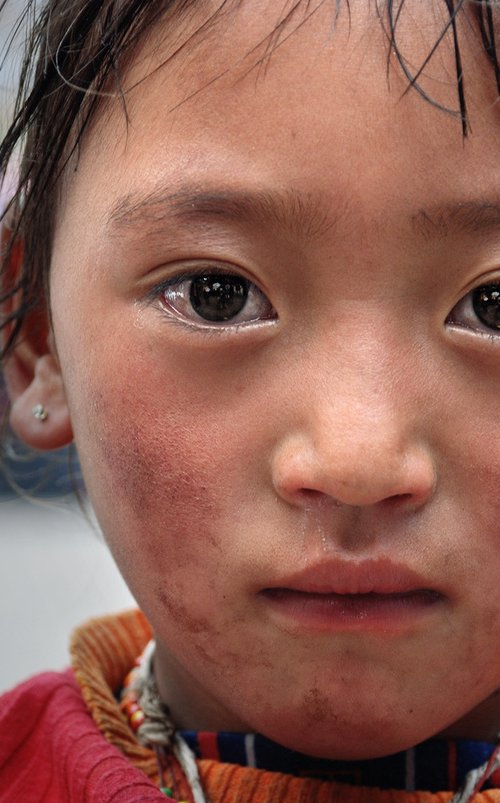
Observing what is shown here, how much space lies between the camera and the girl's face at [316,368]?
0.85 metres

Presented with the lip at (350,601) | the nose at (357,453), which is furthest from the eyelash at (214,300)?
the lip at (350,601)

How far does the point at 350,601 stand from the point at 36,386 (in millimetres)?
474

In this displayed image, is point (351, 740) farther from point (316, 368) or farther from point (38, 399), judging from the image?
point (38, 399)

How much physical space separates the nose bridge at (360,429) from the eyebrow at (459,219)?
3.5 inches

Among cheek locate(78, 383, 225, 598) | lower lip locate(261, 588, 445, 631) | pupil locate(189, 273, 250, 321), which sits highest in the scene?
pupil locate(189, 273, 250, 321)

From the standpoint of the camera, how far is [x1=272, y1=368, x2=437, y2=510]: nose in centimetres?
82

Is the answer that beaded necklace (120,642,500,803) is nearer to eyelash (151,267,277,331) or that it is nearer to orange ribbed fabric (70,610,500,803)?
orange ribbed fabric (70,610,500,803)

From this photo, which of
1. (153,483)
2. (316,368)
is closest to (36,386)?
(153,483)

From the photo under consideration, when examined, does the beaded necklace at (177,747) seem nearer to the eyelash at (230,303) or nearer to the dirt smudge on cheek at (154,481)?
the dirt smudge on cheek at (154,481)

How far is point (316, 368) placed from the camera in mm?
855

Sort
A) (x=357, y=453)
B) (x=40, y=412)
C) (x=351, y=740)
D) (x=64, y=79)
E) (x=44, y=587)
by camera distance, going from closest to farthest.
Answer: (x=357, y=453), (x=351, y=740), (x=64, y=79), (x=40, y=412), (x=44, y=587)

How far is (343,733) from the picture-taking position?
0.91m

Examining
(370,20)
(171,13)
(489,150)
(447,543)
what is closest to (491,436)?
(447,543)

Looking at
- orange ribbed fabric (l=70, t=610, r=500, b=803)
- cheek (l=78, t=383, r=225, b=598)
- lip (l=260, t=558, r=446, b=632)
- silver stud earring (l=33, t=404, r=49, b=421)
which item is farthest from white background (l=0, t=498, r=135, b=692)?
lip (l=260, t=558, r=446, b=632)
